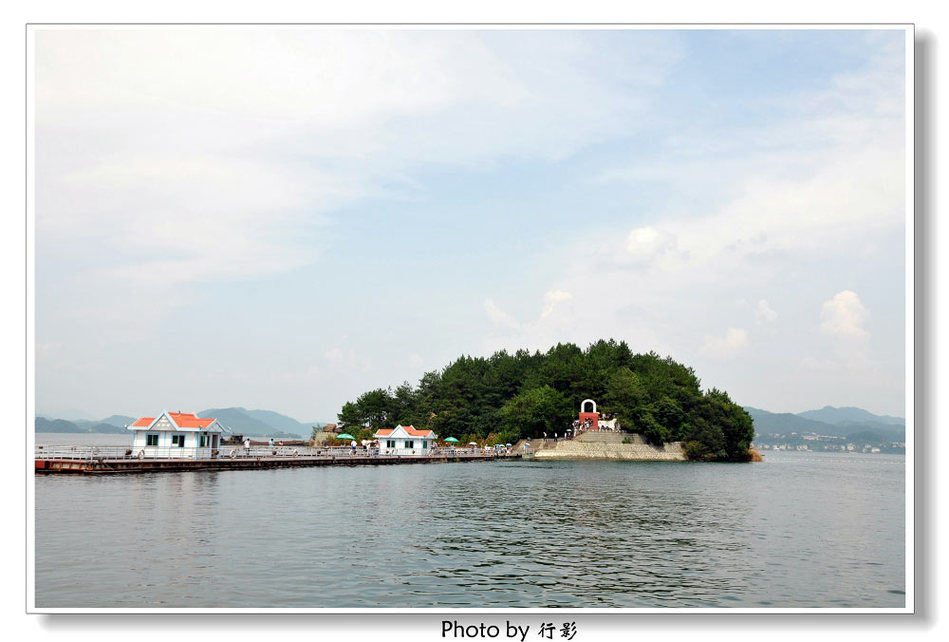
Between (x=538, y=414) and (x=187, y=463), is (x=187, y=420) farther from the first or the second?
(x=538, y=414)

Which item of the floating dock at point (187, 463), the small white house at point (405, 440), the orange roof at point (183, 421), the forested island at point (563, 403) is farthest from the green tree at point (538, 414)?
the orange roof at point (183, 421)

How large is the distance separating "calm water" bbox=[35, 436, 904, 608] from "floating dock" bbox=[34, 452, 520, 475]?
13.0 ft

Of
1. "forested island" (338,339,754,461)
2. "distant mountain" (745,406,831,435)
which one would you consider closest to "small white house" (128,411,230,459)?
"forested island" (338,339,754,461)

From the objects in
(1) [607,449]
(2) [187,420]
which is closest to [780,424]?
(1) [607,449]

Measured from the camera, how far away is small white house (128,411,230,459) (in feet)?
184

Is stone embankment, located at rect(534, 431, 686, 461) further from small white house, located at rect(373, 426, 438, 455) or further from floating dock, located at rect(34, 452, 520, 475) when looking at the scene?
floating dock, located at rect(34, 452, 520, 475)

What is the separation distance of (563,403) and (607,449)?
32.6ft

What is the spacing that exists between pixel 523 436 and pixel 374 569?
8656 centimetres

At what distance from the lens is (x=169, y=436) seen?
187ft

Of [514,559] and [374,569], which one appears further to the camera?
[514,559]
